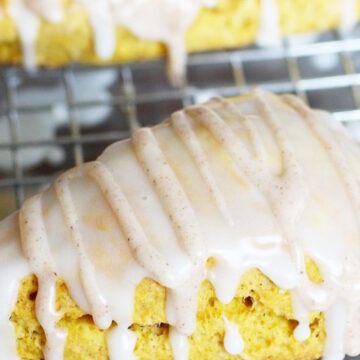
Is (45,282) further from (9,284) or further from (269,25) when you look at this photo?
(269,25)

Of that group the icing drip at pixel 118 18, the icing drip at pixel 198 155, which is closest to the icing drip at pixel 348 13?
the icing drip at pixel 118 18

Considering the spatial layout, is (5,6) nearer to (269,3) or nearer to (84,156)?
(84,156)

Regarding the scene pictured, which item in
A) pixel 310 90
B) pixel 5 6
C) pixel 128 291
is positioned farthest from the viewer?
pixel 310 90

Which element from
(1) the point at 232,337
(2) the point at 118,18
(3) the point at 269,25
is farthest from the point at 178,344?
(3) the point at 269,25

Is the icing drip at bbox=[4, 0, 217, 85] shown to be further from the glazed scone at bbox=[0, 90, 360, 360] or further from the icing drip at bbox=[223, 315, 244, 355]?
the icing drip at bbox=[223, 315, 244, 355]

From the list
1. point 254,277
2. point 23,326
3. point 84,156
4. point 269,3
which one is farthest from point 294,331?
point 269,3

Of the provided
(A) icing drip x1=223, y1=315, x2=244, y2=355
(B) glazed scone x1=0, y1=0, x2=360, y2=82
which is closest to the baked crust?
(B) glazed scone x1=0, y1=0, x2=360, y2=82

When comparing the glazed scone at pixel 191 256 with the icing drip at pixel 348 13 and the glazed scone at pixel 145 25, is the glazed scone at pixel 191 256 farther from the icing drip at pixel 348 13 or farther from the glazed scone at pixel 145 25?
the icing drip at pixel 348 13
